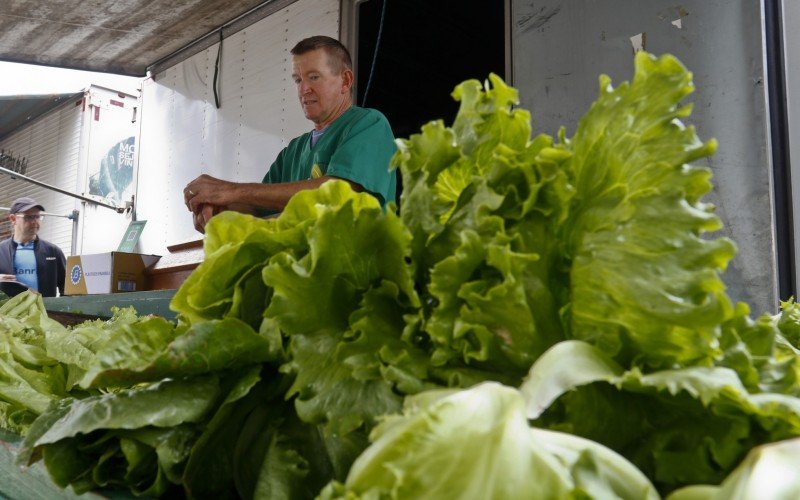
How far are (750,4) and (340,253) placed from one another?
291cm

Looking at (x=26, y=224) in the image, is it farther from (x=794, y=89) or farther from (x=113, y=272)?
(x=794, y=89)

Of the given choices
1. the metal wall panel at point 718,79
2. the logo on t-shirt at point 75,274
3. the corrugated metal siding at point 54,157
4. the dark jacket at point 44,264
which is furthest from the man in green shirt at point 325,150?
the corrugated metal siding at point 54,157

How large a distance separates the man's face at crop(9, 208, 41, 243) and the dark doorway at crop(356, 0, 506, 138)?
424 centimetres

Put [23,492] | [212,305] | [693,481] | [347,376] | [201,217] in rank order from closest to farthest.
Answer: [693,481] → [347,376] → [212,305] → [23,492] → [201,217]

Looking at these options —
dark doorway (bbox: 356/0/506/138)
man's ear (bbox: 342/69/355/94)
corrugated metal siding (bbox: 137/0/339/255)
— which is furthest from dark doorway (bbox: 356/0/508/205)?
man's ear (bbox: 342/69/355/94)

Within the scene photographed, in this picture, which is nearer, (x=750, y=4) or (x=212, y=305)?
(x=212, y=305)

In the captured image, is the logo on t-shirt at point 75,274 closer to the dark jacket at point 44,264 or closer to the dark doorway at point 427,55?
the dark jacket at point 44,264

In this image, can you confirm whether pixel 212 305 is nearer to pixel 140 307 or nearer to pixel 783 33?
pixel 783 33

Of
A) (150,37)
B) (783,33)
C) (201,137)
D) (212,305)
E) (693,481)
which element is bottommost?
(693,481)

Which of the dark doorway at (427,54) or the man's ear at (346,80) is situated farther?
the dark doorway at (427,54)

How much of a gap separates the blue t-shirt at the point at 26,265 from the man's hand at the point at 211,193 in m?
5.04

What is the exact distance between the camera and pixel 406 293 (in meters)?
0.80

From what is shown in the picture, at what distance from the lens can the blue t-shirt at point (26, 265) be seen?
779 cm

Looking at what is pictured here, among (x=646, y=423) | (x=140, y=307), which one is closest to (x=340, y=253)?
(x=646, y=423)
